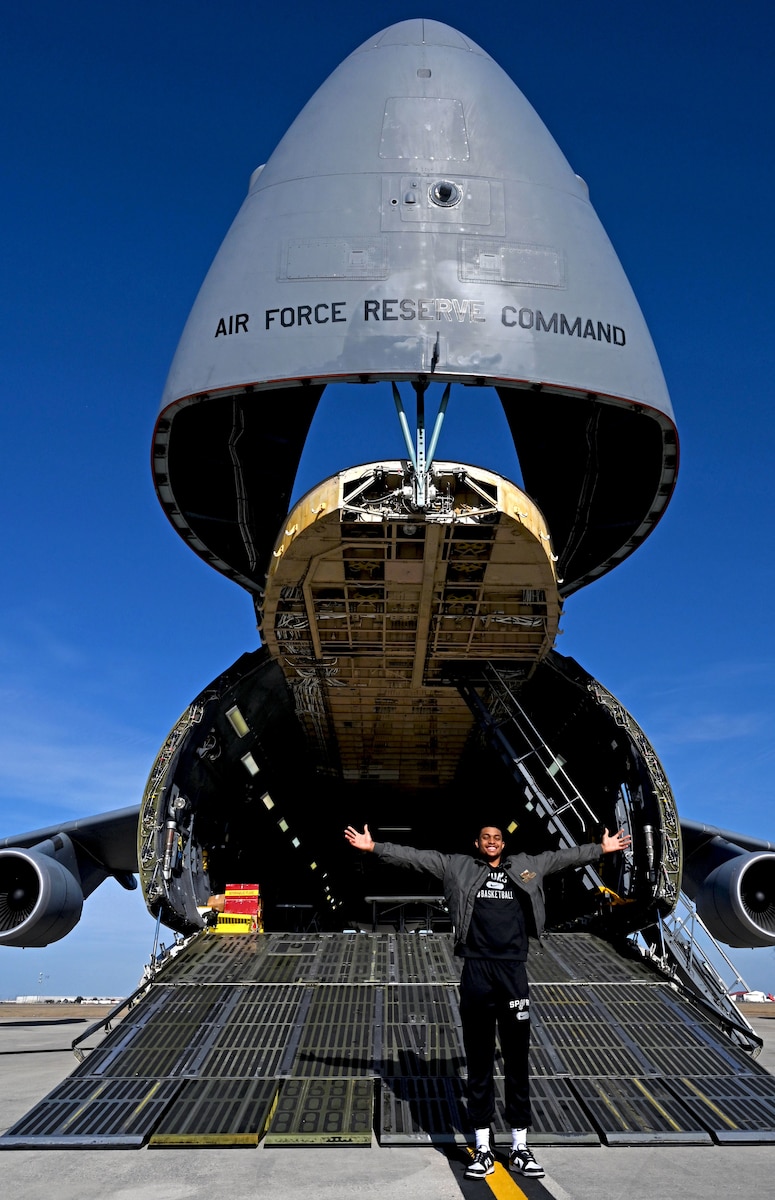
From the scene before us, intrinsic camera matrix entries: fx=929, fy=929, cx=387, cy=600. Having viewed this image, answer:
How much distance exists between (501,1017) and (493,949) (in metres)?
0.37

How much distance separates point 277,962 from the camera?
934cm

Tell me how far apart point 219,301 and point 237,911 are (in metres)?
7.89

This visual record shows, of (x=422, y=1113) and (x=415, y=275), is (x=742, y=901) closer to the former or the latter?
(x=422, y=1113)

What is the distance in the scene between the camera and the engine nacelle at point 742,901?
38.2 feet

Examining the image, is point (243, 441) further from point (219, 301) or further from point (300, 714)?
point (300, 714)

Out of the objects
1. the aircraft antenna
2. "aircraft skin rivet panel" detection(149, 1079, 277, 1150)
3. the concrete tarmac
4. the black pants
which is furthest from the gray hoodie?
the aircraft antenna

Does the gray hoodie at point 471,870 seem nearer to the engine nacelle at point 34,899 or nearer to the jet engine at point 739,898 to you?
the jet engine at point 739,898

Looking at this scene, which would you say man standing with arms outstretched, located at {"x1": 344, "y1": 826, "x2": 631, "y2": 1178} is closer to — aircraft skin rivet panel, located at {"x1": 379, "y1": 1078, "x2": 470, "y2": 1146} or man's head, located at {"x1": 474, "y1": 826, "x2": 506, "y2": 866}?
man's head, located at {"x1": 474, "y1": 826, "x2": 506, "y2": 866}

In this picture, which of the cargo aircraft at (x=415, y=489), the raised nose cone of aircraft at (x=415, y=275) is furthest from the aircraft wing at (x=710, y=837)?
the raised nose cone of aircraft at (x=415, y=275)

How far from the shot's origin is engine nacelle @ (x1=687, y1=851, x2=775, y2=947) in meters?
11.7

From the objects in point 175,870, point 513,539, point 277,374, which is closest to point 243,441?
point 277,374

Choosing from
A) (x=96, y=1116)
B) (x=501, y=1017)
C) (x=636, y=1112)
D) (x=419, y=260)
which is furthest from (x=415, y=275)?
(x=96, y=1116)

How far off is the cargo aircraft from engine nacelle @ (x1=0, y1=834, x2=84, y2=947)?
0.04 m

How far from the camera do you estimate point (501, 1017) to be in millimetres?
5000
